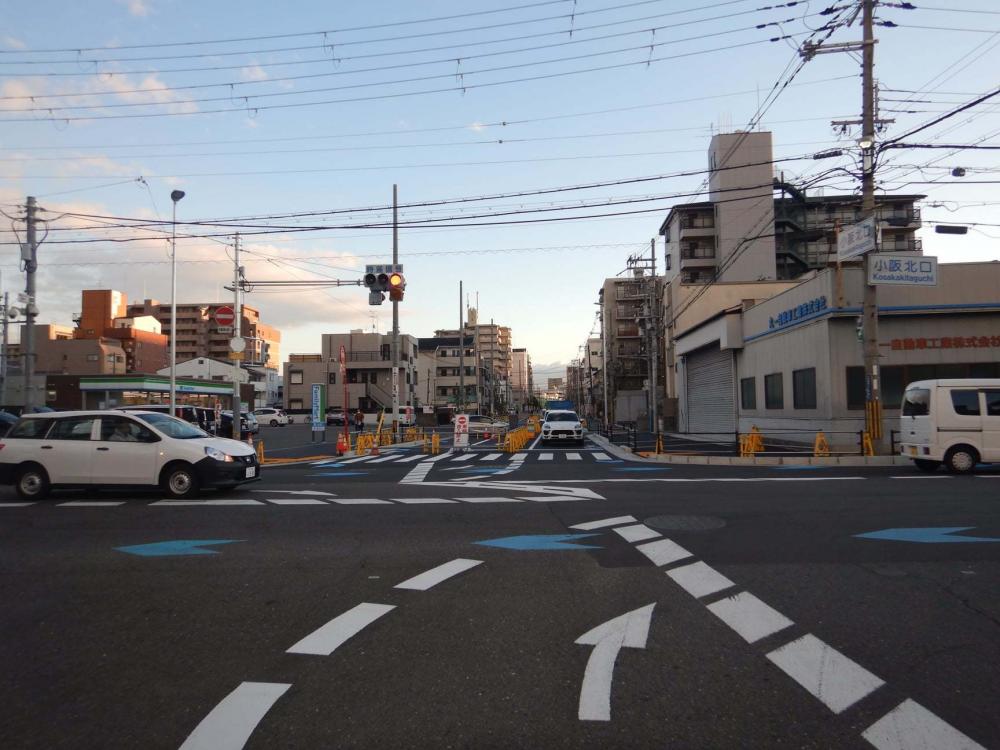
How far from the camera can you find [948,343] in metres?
22.7

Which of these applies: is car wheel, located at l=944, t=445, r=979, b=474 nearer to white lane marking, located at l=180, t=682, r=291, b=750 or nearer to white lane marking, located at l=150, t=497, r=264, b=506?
white lane marking, located at l=150, t=497, r=264, b=506

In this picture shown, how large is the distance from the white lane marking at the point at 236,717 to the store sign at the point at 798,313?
22845 millimetres

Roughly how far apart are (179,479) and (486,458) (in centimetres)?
1280

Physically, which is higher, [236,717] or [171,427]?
[171,427]

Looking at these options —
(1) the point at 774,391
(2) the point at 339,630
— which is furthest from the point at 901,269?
(2) the point at 339,630

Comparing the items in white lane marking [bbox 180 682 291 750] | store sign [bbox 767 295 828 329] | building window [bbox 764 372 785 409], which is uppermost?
store sign [bbox 767 295 828 329]

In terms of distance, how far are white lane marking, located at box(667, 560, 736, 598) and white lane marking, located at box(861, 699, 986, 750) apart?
7.45ft

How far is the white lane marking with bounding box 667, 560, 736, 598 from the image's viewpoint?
597 centimetres

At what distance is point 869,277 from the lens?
62.8ft

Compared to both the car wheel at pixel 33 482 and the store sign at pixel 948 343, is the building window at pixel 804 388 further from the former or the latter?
the car wheel at pixel 33 482

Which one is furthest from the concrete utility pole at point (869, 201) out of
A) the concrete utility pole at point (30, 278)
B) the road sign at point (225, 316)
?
the concrete utility pole at point (30, 278)

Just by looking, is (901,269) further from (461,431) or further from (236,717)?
(236,717)

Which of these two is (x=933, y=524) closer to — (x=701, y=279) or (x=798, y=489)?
(x=798, y=489)

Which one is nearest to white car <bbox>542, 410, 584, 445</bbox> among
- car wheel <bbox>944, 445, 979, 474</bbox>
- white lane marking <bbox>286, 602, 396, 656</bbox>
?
car wheel <bbox>944, 445, 979, 474</bbox>
